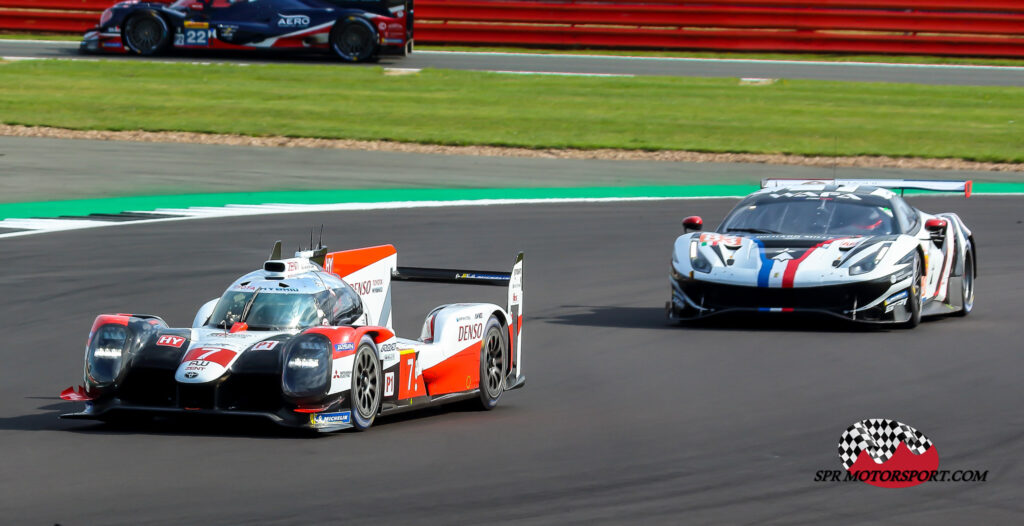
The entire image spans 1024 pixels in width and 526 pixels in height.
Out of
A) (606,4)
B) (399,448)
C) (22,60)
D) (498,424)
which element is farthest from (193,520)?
(606,4)

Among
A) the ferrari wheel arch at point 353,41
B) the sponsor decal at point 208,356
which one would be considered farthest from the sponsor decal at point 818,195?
the ferrari wheel arch at point 353,41

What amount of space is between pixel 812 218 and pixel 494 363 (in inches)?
184

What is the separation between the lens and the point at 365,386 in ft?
28.0

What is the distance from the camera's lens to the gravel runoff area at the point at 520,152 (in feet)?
85.1

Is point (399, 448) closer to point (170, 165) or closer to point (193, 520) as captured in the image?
point (193, 520)

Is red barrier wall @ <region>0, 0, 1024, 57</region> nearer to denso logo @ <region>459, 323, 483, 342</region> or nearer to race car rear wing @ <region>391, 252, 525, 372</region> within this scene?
race car rear wing @ <region>391, 252, 525, 372</region>

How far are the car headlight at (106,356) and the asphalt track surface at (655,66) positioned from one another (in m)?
27.0

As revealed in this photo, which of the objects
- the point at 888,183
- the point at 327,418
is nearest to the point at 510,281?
the point at 327,418

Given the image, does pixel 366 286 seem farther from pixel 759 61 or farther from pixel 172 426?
pixel 759 61

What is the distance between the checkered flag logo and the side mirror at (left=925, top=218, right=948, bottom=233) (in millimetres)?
5189

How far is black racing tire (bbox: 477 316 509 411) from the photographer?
9.63 metres

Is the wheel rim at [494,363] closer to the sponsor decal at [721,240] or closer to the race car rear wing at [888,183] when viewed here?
the sponsor decal at [721,240]

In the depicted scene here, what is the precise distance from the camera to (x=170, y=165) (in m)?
24.6

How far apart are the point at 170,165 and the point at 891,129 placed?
1279 cm
